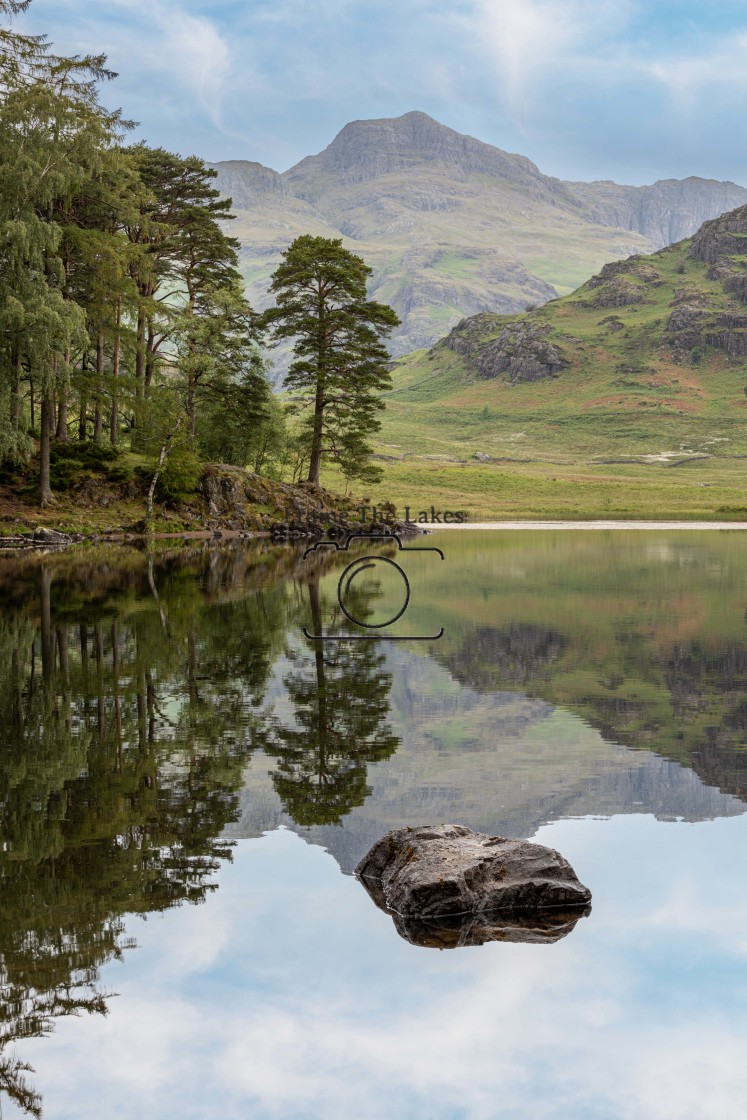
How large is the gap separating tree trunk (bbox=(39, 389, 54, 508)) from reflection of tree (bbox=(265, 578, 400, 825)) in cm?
3313

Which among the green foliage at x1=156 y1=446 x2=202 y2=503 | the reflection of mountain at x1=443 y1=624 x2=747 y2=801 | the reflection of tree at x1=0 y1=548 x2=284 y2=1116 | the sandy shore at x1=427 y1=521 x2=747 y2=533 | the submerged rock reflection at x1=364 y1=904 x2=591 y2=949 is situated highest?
the green foliage at x1=156 y1=446 x2=202 y2=503

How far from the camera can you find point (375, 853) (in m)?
9.80

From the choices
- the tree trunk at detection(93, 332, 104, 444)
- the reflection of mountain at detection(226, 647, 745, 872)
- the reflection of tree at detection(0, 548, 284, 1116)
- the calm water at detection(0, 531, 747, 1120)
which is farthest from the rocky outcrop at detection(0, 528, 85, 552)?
the reflection of mountain at detection(226, 647, 745, 872)

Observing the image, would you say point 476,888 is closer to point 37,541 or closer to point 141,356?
point 37,541

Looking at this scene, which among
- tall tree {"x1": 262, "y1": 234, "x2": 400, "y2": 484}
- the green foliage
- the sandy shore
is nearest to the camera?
the green foliage

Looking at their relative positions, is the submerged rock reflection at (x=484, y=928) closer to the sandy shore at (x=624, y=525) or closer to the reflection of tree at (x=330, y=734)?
the reflection of tree at (x=330, y=734)

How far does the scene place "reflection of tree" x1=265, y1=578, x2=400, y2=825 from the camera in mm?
11805

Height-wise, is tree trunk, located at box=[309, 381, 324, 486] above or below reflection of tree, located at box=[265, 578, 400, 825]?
above

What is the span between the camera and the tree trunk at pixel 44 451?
51.6 meters

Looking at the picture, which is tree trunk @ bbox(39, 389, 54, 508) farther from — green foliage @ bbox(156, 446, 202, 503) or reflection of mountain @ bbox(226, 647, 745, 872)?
reflection of mountain @ bbox(226, 647, 745, 872)

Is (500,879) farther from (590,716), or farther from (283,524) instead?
(283,524)

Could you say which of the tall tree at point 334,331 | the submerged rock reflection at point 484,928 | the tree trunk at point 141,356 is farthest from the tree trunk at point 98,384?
the submerged rock reflection at point 484,928

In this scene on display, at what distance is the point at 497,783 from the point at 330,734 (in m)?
3.18

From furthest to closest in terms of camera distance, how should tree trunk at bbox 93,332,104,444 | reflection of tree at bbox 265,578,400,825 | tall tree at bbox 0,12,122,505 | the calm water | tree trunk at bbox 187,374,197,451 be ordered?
tree trunk at bbox 187,374,197,451 < tree trunk at bbox 93,332,104,444 < tall tree at bbox 0,12,122,505 < reflection of tree at bbox 265,578,400,825 < the calm water
